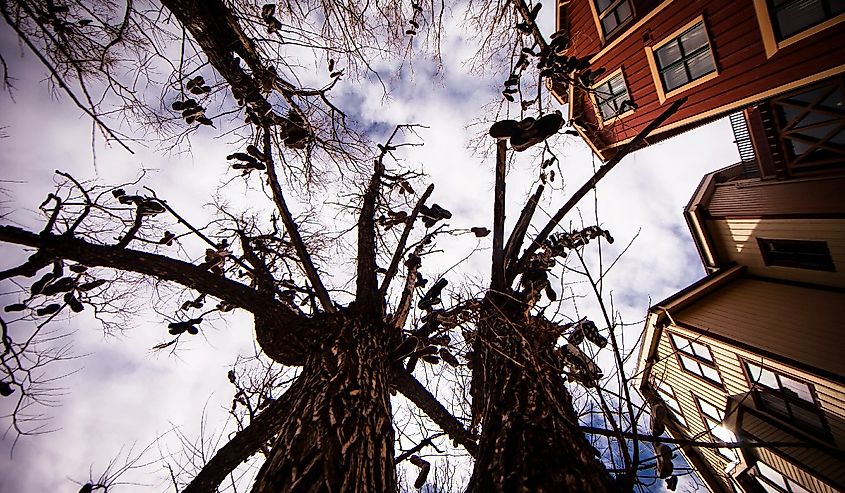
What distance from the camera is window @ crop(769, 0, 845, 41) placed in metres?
4.54

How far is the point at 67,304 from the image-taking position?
3436 millimetres

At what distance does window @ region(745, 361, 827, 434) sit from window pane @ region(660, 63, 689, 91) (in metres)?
6.24

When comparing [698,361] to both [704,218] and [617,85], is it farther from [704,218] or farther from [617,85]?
[617,85]

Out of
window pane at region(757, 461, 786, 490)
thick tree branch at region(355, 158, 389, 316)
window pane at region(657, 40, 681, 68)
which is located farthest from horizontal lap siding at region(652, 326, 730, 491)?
thick tree branch at region(355, 158, 389, 316)

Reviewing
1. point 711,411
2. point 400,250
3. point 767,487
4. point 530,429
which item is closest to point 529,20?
point 400,250

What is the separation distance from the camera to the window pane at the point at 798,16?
4664mm

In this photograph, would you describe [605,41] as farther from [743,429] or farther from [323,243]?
[743,429]

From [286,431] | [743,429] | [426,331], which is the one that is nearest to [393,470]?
[286,431]

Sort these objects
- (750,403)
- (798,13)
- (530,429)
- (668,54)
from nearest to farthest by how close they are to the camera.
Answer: (530,429) → (798,13) → (668,54) → (750,403)

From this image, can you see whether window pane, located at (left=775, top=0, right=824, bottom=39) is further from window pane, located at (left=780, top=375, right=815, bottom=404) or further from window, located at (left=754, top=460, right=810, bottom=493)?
window, located at (left=754, top=460, right=810, bottom=493)

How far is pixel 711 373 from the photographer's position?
7.74 metres

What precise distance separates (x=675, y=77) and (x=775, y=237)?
4.60 meters

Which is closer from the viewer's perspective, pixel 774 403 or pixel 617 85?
pixel 774 403

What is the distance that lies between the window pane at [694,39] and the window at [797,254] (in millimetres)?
4968
